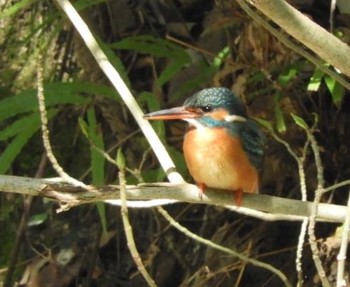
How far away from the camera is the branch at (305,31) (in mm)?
2250

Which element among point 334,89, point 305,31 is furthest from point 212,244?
point 305,31

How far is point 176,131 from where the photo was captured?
13.5ft

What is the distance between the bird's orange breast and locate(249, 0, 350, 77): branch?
64 centimetres

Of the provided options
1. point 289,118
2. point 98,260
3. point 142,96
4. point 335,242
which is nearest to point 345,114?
point 289,118

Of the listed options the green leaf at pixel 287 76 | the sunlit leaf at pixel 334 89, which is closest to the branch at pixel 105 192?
the sunlit leaf at pixel 334 89

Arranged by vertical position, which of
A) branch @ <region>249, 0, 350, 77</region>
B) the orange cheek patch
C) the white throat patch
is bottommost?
the white throat patch

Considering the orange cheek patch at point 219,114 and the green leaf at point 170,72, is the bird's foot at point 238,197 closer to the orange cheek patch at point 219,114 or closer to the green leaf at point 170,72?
the orange cheek patch at point 219,114

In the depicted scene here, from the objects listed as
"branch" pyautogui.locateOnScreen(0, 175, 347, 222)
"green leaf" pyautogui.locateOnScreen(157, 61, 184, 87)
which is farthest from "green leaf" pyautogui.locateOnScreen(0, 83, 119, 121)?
"branch" pyautogui.locateOnScreen(0, 175, 347, 222)

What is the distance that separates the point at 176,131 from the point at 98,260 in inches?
31.6

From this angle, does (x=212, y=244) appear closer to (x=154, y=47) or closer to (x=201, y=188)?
(x=201, y=188)

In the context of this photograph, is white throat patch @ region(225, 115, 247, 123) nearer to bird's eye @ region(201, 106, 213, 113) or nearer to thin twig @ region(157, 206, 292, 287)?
bird's eye @ region(201, 106, 213, 113)

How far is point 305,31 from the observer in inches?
92.4

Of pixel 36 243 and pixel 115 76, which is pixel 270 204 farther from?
pixel 36 243

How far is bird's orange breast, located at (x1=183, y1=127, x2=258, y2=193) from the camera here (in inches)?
120
